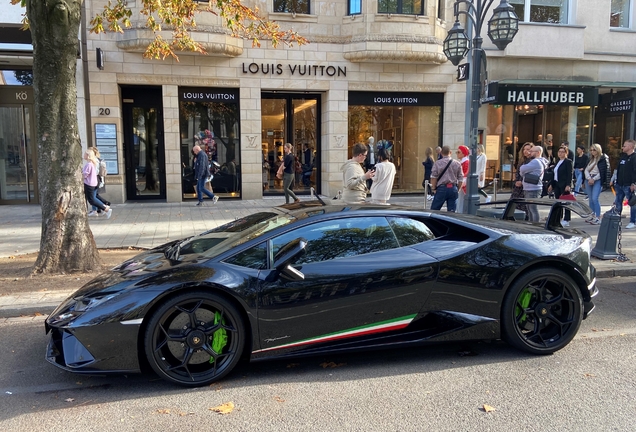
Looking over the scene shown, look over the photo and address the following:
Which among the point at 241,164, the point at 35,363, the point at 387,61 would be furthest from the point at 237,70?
the point at 35,363

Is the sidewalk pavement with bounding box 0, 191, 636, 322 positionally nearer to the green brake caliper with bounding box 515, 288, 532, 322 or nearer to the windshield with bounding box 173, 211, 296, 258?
the windshield with bounding box 173, 211, 296, 258

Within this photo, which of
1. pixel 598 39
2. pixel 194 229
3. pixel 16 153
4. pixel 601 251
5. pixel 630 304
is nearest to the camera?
pixel 630 304

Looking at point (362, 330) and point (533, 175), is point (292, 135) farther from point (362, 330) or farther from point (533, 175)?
point (362, 330)

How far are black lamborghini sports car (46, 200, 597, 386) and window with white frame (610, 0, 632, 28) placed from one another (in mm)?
17740

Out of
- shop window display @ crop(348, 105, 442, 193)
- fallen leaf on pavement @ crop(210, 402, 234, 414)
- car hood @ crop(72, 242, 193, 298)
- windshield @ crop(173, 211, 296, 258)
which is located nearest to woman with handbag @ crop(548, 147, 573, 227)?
shop window display @ crop(348, 105, 442, 193)

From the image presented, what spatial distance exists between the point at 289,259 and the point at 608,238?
625cm

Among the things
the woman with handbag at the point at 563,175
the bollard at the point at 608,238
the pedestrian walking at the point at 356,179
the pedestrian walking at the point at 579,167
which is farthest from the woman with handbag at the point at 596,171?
the pedestrian walking at the point at 356,179

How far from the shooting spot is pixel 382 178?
743 cm

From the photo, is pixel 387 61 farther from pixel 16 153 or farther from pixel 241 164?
pixel 16 153

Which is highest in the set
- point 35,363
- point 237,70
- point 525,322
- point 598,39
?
point 598,39

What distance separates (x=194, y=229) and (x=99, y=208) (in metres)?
3.30

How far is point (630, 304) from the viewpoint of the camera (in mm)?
5879

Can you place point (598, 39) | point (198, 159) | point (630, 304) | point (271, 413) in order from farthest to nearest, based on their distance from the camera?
point (598, 39) → point (198, 159) → point (630, 304) → point (271, 413)

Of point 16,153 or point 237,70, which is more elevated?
point 237,70
